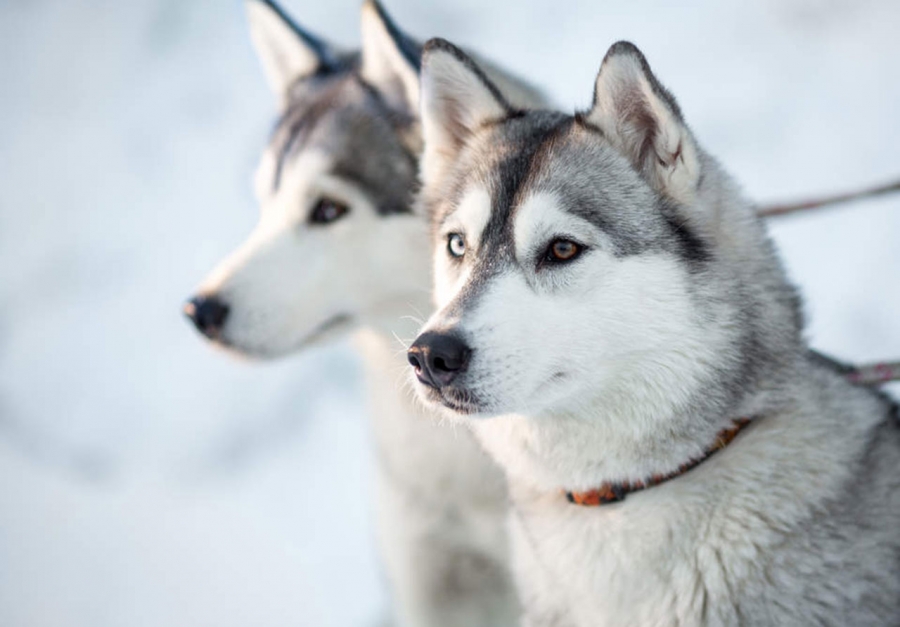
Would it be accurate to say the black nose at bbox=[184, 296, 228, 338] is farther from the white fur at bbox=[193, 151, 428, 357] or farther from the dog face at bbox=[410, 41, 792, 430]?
the dog face at bbox=[410, 41, 792, 430]

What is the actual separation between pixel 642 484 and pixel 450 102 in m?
1.16

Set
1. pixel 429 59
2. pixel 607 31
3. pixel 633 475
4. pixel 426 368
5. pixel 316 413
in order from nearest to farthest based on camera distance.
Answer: pixel 426 368 → pixel 633 475 → pixel 429 59 → pixel 316 413 → pixel 607 31

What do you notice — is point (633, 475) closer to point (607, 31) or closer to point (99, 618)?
point (99, 618)

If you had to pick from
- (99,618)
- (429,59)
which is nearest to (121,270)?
(99,618)

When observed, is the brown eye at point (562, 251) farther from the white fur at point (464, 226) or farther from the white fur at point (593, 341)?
the white fur at point (464, 226)

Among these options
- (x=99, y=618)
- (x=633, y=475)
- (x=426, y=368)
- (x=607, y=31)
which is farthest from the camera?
(x=607, y=31)

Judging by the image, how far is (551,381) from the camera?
1772 mm

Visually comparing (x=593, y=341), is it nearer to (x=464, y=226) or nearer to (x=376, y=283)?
(x=464, y=226)

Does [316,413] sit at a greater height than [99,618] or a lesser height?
greater

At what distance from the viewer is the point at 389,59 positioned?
2771mm

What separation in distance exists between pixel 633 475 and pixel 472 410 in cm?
42

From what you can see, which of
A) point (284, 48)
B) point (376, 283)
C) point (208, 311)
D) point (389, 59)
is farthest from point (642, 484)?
point (284, 48)

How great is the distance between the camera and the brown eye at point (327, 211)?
110 inches

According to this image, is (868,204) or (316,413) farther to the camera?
(316,413)
